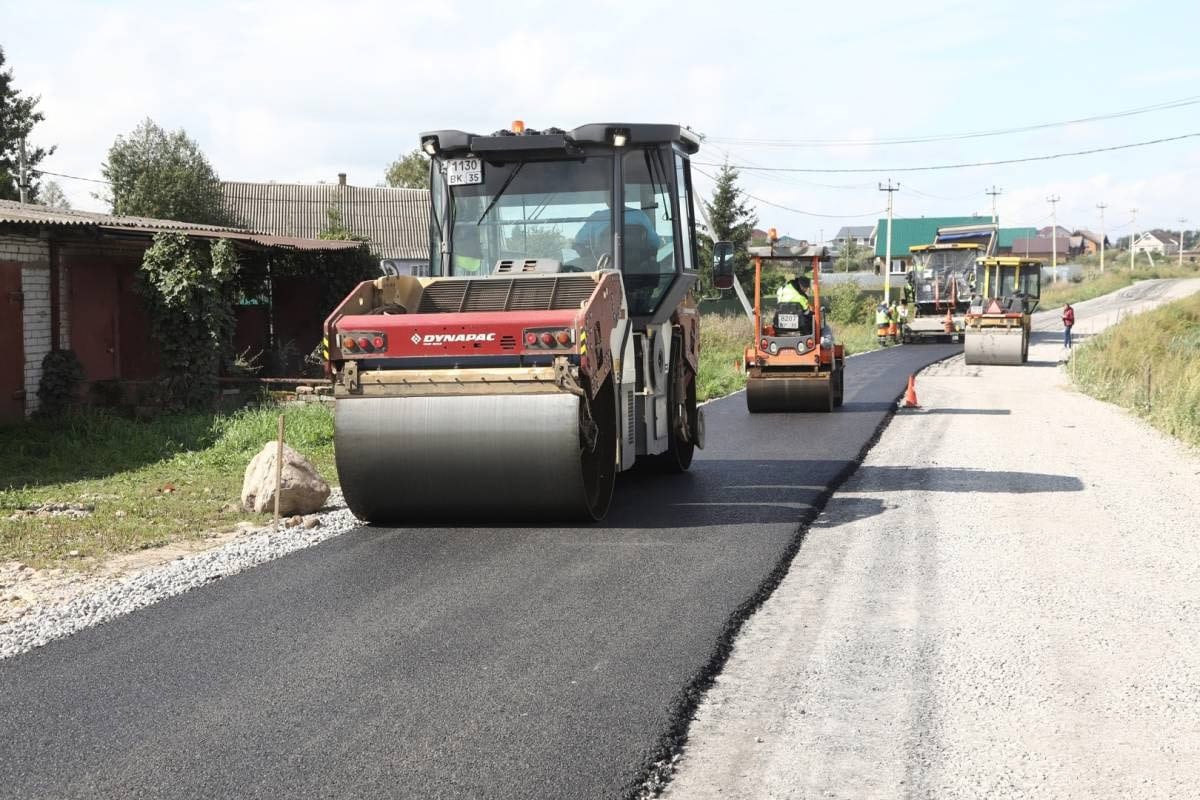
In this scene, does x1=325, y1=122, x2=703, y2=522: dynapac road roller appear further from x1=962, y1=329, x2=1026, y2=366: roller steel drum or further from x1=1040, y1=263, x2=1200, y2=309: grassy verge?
x1=1040, y1=263, x2=1200, y2=309: grassy verge

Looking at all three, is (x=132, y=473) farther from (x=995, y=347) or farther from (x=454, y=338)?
(x=995, y=347)

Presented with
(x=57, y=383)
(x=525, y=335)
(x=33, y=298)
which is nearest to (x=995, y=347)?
(x=57, y=383)

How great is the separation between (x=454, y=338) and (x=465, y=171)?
206 cm

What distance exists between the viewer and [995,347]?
92.7 feet

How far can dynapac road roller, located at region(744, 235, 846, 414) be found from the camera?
674 inches

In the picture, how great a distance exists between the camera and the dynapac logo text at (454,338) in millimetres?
8094

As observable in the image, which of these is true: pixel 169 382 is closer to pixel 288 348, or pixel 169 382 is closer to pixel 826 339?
pixel 288 348

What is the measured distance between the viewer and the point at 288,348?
21906mm

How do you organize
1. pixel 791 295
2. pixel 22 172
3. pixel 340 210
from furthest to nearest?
pixel 340 210, pixel 22 172, pixel 791 295

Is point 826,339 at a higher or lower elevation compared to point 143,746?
higher

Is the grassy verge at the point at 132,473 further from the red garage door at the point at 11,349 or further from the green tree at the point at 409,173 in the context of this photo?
the green tree at the point at 409,173

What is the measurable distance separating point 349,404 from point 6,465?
21.1 feet

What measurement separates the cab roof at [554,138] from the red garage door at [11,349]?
8437 mm

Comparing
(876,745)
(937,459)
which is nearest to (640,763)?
(876,745)
